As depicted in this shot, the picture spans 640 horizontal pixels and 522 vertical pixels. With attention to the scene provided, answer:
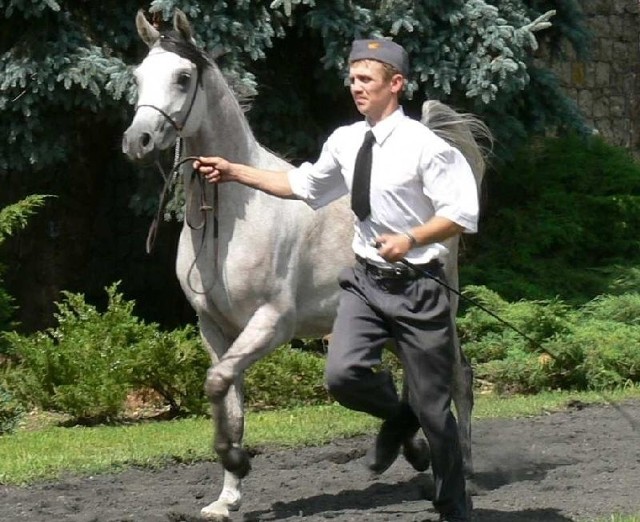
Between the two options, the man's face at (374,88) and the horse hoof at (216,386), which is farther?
the horse hoof at (216,386)

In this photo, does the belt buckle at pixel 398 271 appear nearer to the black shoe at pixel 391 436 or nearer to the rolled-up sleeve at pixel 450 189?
the rolled-up sleeve at pixel 450 189

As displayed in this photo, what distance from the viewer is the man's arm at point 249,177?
6238mm

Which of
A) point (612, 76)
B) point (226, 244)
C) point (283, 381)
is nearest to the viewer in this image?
point (226, 244)

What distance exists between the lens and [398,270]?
5836 millimetres

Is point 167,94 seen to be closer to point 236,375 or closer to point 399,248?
point 236,375

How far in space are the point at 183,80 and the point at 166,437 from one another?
315cm

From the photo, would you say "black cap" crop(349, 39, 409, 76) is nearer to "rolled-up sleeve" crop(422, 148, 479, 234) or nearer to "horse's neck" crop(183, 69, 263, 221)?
"rolled-up sleeve" crop(422, 148, 479, 234)

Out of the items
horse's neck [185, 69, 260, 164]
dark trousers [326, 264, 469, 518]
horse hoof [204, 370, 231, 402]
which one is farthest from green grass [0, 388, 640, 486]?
dark trousers [326, 264, 469, 518]

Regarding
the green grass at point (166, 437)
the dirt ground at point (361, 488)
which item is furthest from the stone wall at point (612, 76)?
the dirt ground at point (361, 488)

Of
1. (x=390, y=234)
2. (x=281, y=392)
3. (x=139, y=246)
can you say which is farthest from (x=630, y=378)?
(x=390, y=234)

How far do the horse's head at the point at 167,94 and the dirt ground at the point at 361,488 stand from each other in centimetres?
169

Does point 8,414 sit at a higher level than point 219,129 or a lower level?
lower

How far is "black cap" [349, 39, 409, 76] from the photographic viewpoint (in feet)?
18.6

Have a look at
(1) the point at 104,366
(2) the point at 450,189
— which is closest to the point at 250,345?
(2) the point at 450,189
